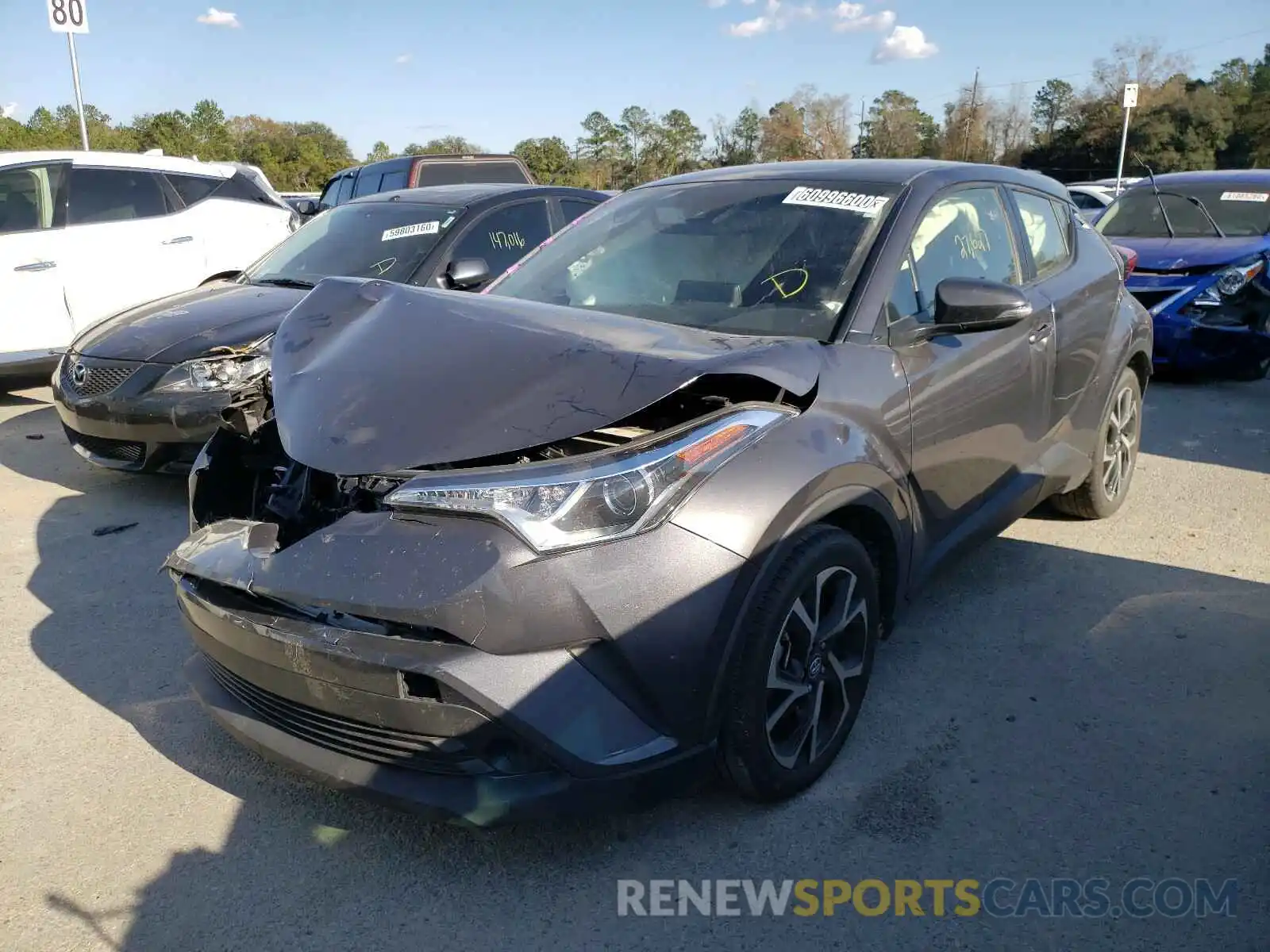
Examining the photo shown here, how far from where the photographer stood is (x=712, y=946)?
2.25 m

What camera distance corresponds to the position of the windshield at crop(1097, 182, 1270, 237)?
8695 mm

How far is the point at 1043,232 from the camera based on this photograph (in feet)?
14.1

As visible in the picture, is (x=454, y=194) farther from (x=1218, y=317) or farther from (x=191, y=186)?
(x=1218, y=317)

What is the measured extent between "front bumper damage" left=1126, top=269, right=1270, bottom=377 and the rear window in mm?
7636

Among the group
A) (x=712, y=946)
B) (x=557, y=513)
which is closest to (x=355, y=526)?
(x=557, y=513)

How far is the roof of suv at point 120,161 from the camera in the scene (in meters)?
7.80

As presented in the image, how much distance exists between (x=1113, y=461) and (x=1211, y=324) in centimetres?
396

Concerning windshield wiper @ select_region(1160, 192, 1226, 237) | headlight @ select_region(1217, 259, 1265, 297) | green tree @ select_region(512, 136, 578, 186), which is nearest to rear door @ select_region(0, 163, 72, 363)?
headlight @ select_region(1217, 259, 1265, 297)

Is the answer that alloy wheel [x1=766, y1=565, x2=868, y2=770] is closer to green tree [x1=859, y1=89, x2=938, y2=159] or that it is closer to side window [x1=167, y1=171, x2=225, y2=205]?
side window [x1=167, y1=171, x2=225, y2=205]

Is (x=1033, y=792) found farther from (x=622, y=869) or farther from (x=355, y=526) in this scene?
(x=355, y=526)

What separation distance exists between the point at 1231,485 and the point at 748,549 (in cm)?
Result: 441

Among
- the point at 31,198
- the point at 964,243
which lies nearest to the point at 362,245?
the point at 31,198

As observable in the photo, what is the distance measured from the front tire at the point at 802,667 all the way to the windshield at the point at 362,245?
3.71 metres

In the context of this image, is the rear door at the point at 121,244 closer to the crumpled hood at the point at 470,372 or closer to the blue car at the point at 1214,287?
the crumpled hood at the point at 470,372
